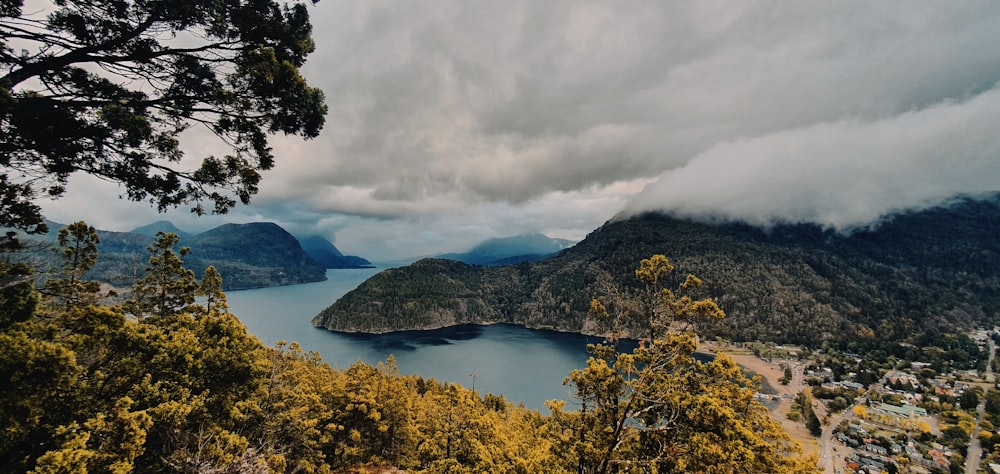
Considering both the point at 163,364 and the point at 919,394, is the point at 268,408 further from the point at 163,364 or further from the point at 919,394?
the point at 919,394

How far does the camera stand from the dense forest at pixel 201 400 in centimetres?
786

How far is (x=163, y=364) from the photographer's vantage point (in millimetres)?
11500

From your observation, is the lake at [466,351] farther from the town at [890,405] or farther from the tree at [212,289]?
the tree at [212,289]

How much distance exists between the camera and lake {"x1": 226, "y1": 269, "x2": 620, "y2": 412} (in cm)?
9350

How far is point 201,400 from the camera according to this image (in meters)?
12.3

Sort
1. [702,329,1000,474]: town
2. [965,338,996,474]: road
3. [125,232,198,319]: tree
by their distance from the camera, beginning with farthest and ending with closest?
[702,329,1000,474]: town → [965,338,996,474]: road → [125,232,198,319]: tree

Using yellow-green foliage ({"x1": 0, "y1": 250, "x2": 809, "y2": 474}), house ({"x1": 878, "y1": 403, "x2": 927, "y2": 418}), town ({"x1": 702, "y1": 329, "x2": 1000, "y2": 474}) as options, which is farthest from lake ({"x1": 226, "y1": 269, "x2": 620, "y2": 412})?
house ({"x1": 878, "y1": 403, "x2": 927, "y2": 418})

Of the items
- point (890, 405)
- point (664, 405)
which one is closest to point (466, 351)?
point (890, 405)

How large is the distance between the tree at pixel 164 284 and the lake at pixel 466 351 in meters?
63.7

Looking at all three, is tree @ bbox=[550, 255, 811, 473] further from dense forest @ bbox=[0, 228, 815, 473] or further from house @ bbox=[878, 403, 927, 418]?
house @ bbox=[878, 403, 927, 418]

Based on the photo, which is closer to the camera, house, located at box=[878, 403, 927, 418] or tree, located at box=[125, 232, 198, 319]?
tree, located at box=[125, 232, 198, 319]

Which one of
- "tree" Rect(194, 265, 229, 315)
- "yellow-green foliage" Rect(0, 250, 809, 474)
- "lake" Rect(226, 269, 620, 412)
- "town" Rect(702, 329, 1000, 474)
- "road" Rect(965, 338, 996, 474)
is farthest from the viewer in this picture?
"lake" Rect(226, 269, 620, 412)

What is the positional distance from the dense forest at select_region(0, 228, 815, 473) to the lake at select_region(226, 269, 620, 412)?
64690mm

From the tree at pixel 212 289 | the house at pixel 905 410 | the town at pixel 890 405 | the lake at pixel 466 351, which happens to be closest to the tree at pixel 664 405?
the tree at pixel 212 289
